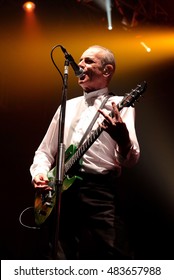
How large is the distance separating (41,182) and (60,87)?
87.7 inches

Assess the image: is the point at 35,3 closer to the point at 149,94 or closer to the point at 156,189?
the point at 149,94

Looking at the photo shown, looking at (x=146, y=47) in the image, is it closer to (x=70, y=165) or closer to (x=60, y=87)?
(x=60, y=87)

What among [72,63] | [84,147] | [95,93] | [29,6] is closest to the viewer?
[72,63]

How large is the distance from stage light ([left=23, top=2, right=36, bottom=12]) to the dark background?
53 mm

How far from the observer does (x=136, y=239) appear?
3.75 metres

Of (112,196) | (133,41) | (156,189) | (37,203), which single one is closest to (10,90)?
→ (133,41)

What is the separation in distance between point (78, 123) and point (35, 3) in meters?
2.34

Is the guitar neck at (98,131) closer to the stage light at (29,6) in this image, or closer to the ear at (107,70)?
the ear at (107,70)

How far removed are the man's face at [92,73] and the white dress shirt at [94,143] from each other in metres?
0.04

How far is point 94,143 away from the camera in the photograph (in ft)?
8.07

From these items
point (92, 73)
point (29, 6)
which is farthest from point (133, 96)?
point (29, 6)

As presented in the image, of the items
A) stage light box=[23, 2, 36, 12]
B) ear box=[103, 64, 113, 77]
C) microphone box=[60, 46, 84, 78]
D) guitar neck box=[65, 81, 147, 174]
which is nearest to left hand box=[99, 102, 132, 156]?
guitar neck box=[65, 81, 147, 174]

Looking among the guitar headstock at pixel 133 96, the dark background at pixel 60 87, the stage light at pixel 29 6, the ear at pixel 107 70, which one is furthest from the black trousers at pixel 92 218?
the stage light at pixel 29 6

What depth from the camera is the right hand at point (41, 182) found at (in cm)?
240
